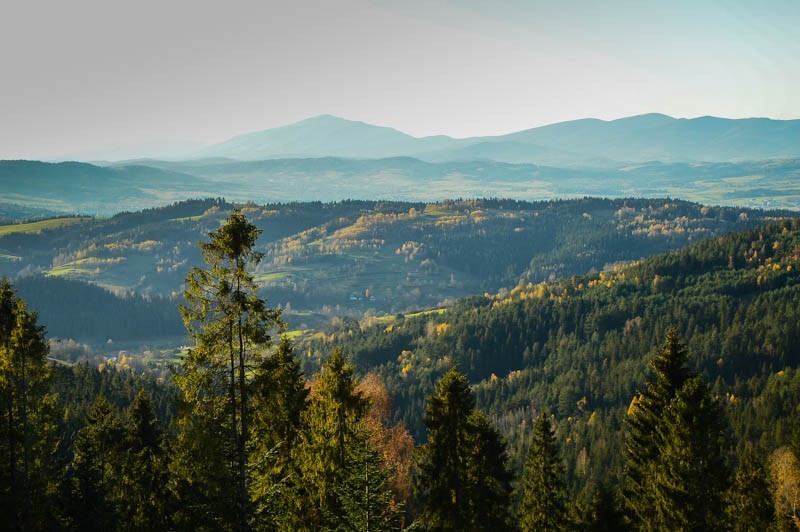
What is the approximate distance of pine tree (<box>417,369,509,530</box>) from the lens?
37969 millimetres

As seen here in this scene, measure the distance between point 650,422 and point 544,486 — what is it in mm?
7517

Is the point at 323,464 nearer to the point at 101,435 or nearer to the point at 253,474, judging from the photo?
the point at 253,474

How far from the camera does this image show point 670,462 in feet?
122

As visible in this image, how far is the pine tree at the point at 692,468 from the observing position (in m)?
36.5

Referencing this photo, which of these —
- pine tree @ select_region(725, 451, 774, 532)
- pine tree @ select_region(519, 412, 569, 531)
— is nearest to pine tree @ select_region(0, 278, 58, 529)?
pine tree @ select_region(519, 412, 569, 531)

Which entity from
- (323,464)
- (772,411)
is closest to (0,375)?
(323,464)

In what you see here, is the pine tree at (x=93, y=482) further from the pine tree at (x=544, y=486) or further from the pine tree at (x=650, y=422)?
the pine tree at (x=650, y=422)

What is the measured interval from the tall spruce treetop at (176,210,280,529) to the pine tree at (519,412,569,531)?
20.4m

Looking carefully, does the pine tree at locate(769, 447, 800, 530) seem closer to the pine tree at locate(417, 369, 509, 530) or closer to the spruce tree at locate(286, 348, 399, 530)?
the pine tree at locate(417, 369, 509, 530)

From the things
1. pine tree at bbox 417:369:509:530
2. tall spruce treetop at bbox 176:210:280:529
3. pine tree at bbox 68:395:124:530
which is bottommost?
pine tree at bbox 68:395:124:530

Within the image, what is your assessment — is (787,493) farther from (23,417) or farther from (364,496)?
(23,417)

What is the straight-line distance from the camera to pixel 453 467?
125ft

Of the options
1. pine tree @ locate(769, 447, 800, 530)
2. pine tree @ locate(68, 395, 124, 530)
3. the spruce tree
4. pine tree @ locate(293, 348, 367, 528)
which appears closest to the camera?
the spruce tree

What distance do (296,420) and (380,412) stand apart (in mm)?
40308
